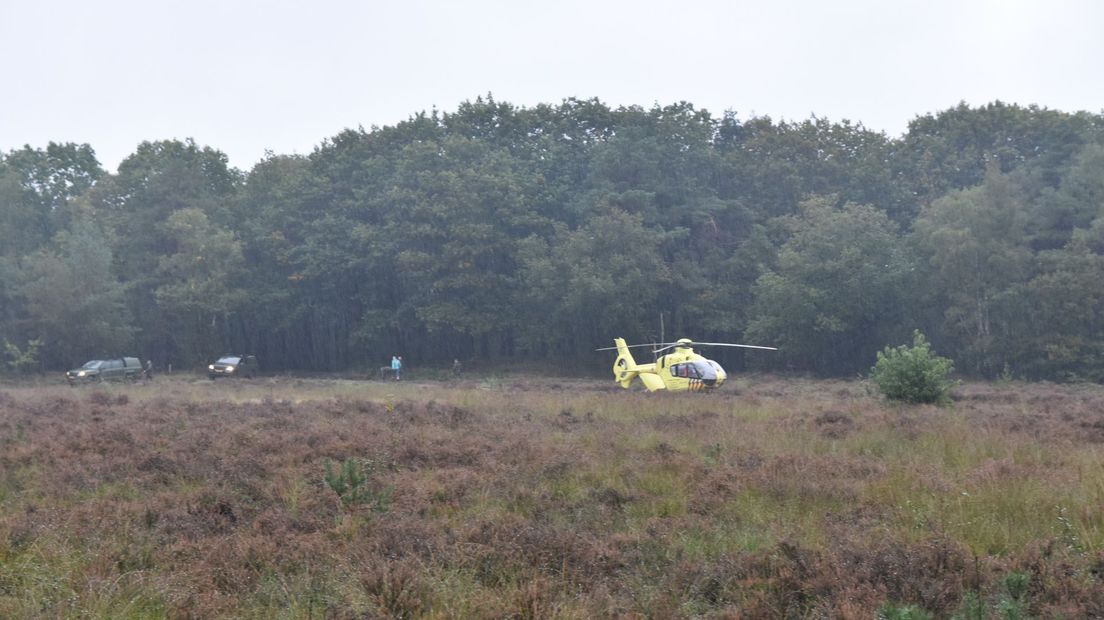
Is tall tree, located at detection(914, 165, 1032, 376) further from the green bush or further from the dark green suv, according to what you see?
the dark green suv

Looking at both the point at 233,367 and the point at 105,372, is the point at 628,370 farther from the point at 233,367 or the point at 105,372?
the point at 105,372

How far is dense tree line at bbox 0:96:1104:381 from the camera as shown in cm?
5047

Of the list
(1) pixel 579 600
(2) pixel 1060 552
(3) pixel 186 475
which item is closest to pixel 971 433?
(2) pixel 1060 552

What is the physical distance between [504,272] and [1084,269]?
33.9 metres

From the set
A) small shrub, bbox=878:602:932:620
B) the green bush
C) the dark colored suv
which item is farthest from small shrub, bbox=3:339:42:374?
small shrub, bbox=878:602:932:620

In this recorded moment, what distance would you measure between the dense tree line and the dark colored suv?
658 cm

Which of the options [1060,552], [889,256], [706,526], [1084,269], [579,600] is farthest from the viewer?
[889,256]

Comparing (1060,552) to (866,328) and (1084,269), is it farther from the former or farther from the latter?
(866,328)

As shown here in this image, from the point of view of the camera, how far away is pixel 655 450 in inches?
554

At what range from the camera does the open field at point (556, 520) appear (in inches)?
271

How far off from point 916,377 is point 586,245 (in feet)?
114

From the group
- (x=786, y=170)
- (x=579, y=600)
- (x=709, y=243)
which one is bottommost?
(x=579, y=600)

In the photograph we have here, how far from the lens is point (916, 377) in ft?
69.6

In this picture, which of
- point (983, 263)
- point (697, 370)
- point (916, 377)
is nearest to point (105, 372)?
point (697, 370)
